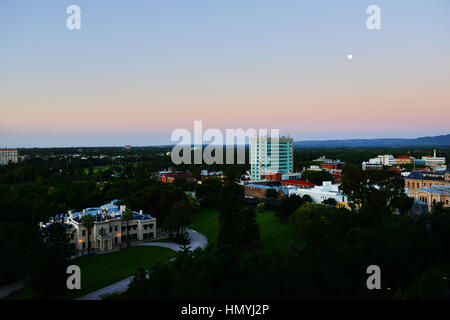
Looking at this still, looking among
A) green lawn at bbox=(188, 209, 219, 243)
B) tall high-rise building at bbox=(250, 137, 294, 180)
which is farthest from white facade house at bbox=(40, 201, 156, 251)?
tall high-rise building at bbox=(250, 137, 294, 180)

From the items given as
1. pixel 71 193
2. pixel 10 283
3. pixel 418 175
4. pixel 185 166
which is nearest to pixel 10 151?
pixel 185 166

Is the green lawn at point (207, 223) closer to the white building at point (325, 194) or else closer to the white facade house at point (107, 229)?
the white facade house at point (107, 229)

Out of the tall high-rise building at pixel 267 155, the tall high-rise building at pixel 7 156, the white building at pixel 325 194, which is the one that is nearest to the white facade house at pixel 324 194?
the white building at pixel 325 194

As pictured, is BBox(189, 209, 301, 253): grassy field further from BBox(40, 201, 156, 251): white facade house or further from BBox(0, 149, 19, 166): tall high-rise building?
BBox(0, 149, 19, 166): tall high-rise building

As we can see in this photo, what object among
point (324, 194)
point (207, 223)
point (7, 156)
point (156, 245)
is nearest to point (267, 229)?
point (207, 223)

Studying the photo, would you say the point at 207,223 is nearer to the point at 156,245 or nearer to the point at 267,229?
the point at 267,229
